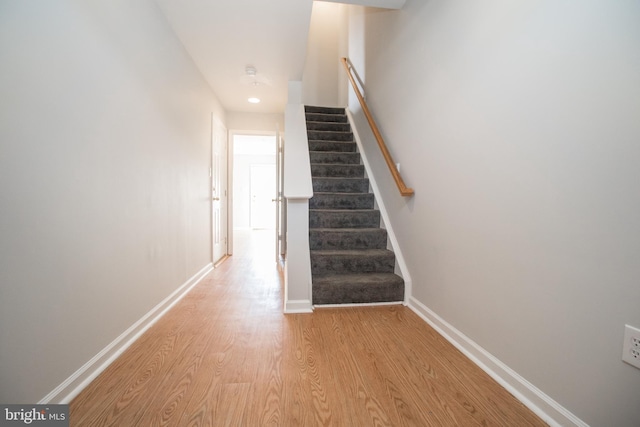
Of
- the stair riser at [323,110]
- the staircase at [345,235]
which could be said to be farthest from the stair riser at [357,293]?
the stair riser at [323,110]

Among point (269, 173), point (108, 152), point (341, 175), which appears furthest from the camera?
point (269, 173)

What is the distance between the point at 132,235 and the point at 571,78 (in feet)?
7.27

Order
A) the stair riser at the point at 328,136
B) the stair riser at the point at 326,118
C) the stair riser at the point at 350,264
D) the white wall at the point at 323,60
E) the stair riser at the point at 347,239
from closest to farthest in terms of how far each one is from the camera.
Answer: the stair riser at the point at 350,264 → the stair riser at the point at 347,239 → the stair riser at the point at 328,136 → the stair riser at the point at 326,118 → the white wall at the point at 323,60

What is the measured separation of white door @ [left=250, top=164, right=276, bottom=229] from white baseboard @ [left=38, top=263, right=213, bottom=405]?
6.95m

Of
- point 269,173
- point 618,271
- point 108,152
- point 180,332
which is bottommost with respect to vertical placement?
point 180,332

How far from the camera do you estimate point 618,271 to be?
2.86 feet

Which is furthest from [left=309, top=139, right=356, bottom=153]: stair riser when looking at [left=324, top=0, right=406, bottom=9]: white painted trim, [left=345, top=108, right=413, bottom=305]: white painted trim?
[left=324, top=0, right=406, bottom=9]: white painted trim

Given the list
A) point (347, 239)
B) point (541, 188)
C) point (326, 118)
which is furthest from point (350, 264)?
point (326, 118)

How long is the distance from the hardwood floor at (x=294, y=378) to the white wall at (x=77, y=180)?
0.84ft

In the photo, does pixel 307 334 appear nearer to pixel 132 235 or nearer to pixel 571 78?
pixel 132 235

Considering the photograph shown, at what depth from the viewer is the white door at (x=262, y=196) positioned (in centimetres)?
909

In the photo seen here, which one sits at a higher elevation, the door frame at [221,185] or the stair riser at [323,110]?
the stair riser at [323,110]

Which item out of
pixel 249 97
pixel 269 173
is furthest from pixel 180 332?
pixel 269 173

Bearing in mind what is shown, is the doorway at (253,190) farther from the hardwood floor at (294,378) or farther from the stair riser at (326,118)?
the hardwood floor at (294,378)
